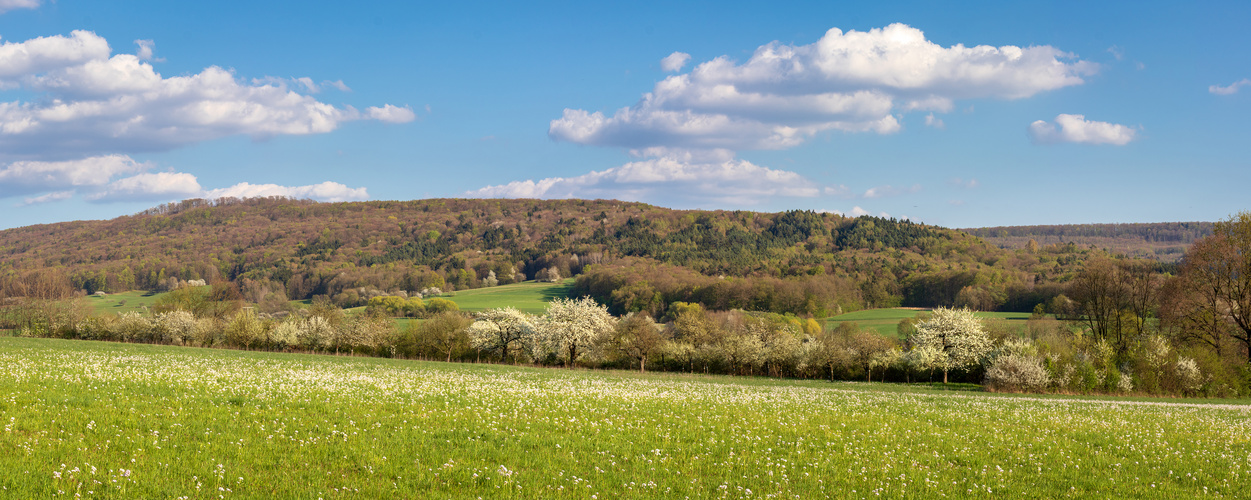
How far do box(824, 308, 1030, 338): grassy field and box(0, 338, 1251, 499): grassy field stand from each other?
111 metres

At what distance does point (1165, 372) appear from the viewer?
44062 mm

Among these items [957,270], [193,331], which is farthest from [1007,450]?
[957,270]

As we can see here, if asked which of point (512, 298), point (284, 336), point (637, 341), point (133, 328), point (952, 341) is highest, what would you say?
point (952, 341)

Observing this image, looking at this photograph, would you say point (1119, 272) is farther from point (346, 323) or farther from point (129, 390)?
point (346, 323)

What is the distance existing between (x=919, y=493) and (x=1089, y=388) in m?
42.2

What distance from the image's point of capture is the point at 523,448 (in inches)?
516

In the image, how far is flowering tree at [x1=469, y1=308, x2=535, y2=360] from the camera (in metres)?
76.8

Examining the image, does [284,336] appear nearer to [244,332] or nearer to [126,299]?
[244,332]

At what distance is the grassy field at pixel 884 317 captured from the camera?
128375mm

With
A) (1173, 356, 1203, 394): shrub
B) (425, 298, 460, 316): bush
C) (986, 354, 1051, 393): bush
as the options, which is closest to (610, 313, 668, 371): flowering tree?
(986, 354, 1051, 393): bush

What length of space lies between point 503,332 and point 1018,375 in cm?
5376

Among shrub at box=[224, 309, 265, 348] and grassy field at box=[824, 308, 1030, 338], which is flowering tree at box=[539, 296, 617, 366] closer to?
shrub at box=[224, 309, 265, 348]

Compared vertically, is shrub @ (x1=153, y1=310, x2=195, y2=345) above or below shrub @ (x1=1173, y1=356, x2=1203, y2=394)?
below

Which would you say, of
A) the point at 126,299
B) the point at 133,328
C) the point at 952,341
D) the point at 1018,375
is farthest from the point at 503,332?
the point at 126,299
